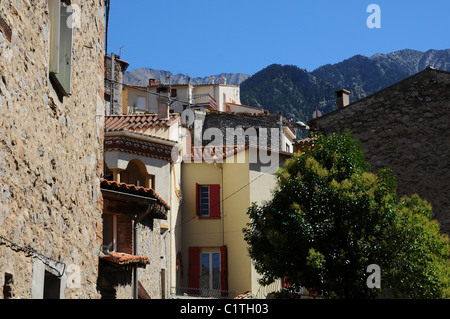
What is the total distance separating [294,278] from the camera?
15.8 meters

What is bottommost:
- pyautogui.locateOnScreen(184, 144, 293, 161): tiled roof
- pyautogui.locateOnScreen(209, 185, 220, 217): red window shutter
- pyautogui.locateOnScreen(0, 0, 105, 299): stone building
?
pyautogui.locateOnScreen(0, 0, 105, 299): stone building

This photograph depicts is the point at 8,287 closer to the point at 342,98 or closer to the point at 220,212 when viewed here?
the point at 342,98

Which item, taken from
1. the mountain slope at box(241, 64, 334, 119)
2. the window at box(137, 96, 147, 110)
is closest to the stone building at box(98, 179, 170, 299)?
the window at box(137, 96, 147, 110)

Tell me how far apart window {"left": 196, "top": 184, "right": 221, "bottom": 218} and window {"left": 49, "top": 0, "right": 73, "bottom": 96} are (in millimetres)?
23744

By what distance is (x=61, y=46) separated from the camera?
8.01 m

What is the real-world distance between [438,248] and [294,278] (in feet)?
12.6

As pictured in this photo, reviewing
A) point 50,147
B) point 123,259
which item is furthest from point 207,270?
point 50,147

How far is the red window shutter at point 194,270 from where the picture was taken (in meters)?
30.5

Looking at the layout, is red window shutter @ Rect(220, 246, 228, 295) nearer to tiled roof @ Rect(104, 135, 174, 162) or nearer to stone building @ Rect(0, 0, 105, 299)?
tiled roof @ Rect(104, 135, 174, 162)

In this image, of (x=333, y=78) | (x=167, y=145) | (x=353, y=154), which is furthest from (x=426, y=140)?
(x=333, y=78)

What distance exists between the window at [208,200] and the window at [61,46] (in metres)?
23.7

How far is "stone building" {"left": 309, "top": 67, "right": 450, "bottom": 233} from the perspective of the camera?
814 inches

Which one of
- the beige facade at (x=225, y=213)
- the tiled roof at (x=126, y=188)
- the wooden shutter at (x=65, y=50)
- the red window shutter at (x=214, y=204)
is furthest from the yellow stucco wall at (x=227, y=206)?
the wooden shutter at (x=65, y=50)
